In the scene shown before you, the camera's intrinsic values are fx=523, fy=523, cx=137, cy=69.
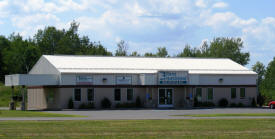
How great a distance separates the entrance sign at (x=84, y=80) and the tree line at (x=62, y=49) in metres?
46.0

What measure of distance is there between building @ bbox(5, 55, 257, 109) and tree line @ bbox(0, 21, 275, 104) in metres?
35.6

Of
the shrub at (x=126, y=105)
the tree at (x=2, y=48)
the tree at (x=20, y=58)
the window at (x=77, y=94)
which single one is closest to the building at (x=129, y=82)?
the window at (x=77, y=94)

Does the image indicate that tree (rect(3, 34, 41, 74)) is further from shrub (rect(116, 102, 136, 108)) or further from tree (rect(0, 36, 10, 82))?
shrub (rect(116, 102, 136, 108))

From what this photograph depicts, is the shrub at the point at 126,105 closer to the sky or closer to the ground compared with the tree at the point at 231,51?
closer to the ground

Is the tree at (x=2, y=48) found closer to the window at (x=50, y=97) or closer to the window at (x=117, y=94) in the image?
the window at (x=50, y=97)

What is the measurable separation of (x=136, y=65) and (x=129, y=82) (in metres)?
4.85

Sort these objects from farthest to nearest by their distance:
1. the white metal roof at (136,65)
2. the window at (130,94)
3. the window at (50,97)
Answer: the white metal roof at (136,65) → the window at (130,94) → the window at (50,97)

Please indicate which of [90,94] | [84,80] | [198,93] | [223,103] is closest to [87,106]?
[90,94]

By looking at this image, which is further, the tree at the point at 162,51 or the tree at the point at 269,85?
the tree at the point at 162,51

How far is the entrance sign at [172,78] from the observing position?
5700cm

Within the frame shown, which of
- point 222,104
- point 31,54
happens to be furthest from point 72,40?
point 222,104

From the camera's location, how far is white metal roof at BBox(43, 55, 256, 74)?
189ft

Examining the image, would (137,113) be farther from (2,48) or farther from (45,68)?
(2,48)

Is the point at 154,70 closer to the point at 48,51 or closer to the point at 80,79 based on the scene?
the point at 80,79
